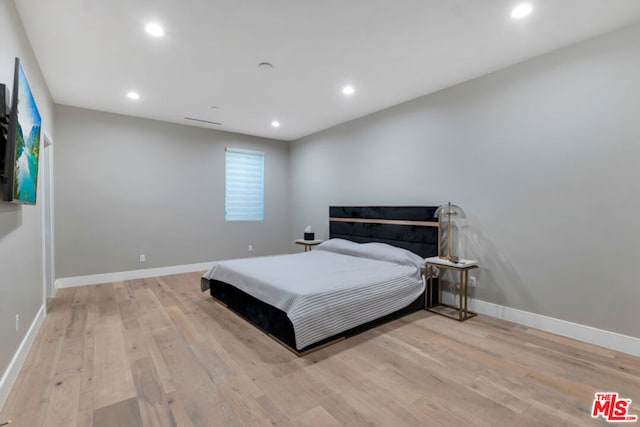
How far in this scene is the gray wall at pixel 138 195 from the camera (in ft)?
13.9

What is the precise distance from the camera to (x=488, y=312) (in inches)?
126

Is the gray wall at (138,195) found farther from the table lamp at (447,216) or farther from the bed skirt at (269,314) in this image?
the table lamp at (447,216)

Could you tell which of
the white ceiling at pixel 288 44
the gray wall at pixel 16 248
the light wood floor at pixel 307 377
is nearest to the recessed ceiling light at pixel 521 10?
the white ceiling at pixel 288 44

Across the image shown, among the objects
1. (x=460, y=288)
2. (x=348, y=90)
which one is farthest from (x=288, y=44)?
(x=460, y=288)

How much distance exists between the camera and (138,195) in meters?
4.75

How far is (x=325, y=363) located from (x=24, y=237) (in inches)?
103

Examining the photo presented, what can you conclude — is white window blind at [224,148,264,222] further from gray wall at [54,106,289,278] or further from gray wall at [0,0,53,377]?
gray wall at [0,0,53,377]

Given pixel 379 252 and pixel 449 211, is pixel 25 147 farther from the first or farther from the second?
pixel 449 211

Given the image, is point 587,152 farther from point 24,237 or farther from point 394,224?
point 24,237

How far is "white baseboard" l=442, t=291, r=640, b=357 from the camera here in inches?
94.3

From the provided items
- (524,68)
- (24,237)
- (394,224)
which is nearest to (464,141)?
(524,68)

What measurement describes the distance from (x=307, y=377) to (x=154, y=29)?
297cm

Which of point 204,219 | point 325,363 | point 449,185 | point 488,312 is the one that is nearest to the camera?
point 325,363

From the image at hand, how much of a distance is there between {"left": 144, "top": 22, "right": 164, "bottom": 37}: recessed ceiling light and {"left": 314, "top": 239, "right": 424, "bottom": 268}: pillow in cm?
317
